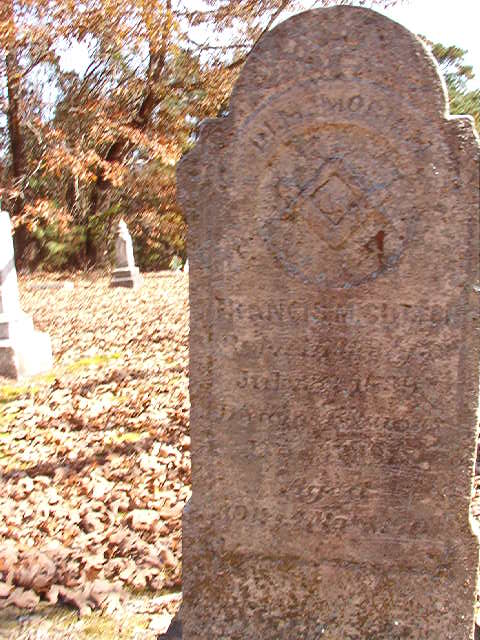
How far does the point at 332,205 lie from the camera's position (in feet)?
7.19

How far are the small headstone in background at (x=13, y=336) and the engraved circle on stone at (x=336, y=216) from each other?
5.31 meters

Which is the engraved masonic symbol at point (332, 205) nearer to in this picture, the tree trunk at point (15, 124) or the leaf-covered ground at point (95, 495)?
the leaf-covered ground at point (95, 495)

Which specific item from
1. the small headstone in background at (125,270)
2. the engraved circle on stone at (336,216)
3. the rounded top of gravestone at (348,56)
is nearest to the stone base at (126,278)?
the small headstone in background at (125,270)

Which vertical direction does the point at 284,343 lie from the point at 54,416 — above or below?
above

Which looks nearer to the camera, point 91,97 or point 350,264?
point 350,264

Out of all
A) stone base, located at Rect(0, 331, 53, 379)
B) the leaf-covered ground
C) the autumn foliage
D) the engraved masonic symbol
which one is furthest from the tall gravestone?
the autumn foliage

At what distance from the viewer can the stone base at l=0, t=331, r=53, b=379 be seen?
684cm

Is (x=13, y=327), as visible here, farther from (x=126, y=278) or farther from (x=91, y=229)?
(x=91, y=229)

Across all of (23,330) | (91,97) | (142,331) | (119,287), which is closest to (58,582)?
(23,330)

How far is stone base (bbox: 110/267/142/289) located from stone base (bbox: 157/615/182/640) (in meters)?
12.8

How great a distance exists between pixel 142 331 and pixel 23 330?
197 cm

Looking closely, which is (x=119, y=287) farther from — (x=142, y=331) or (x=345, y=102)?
(x=345, y=102)

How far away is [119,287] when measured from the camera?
15.1 m

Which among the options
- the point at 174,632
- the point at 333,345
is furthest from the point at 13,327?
the point at 333,345
